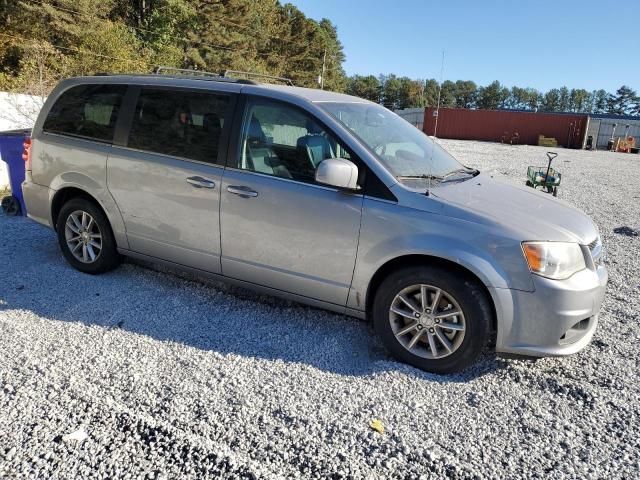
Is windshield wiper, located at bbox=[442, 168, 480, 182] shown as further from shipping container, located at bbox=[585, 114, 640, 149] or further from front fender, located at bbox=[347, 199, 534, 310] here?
shipping container, located at bbox=[585, 114, 640, 149]

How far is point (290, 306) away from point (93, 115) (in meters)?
2.59

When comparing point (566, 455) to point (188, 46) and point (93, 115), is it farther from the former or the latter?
point (188, 46)

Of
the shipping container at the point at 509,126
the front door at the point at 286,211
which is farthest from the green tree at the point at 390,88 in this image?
the front door at the point at 286,211

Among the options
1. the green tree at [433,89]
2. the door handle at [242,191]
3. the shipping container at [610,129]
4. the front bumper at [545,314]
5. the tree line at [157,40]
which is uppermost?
the tree line at [157,40]

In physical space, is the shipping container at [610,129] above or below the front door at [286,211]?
above

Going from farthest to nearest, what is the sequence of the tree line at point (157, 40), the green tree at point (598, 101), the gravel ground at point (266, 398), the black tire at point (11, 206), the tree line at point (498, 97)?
the green tree at point (598, 101), the tree line at point (498, 97), the tree line at point (157, 40), the black tire at point (11, 206), the gravel ground at point (266, 398)

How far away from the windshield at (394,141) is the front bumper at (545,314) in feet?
3.73

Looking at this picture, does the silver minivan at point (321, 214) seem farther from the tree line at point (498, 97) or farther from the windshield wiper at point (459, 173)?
the tree line at point (498, 97)

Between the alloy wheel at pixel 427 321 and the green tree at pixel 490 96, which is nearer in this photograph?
the alloy wheel at pixel 427 321

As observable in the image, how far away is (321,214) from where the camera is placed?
11.4 ft

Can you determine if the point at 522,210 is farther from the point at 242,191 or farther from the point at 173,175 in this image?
the point at 173,175

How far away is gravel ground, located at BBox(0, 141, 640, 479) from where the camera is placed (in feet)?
7.97

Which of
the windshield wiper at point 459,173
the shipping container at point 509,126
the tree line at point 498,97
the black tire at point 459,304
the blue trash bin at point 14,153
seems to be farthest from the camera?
the tree line at point 498,97

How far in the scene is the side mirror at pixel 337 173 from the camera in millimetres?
3273
